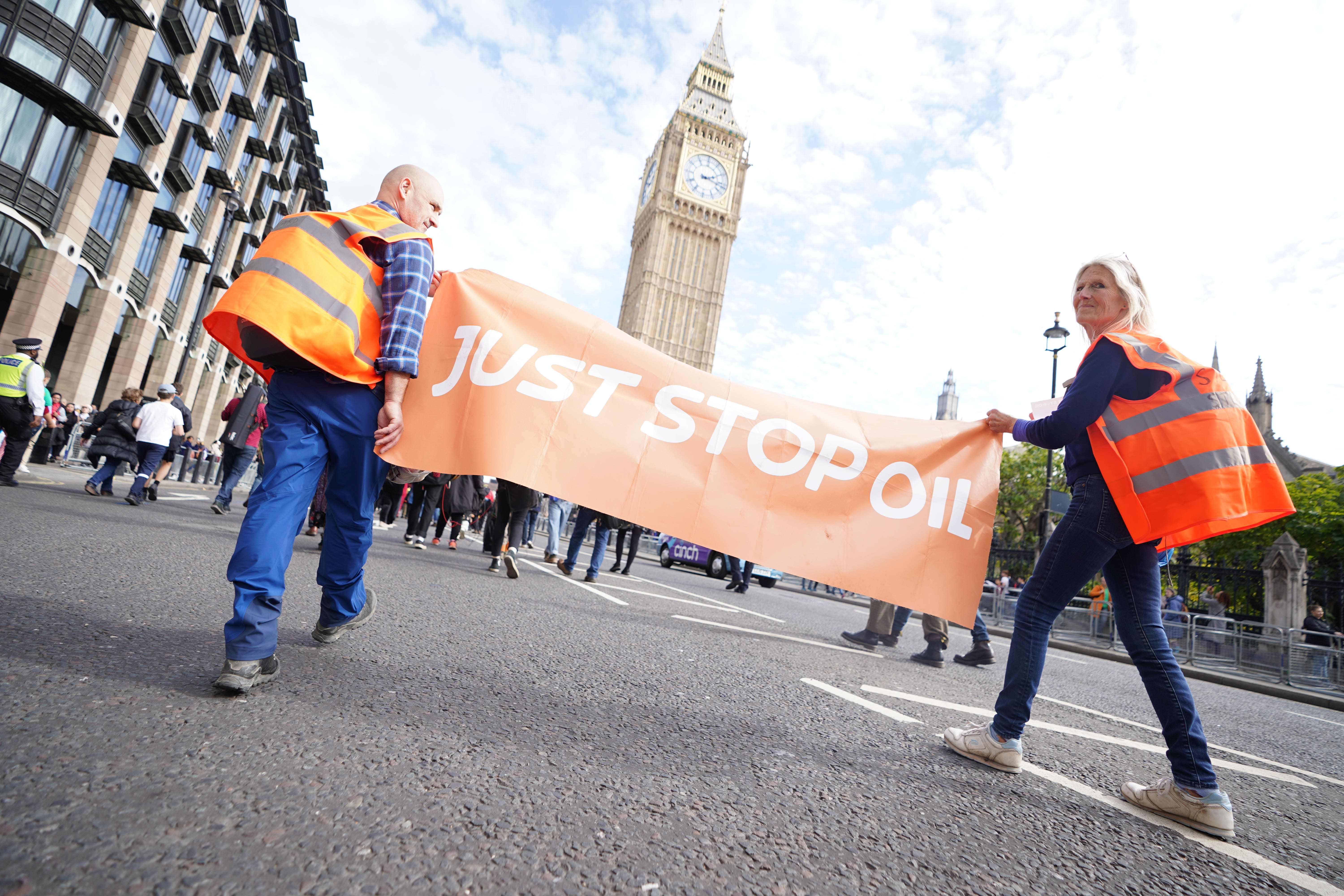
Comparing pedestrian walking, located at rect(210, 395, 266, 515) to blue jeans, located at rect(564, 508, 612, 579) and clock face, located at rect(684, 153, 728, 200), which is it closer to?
blue jeans, located at rect(564, 508, 612, 579)

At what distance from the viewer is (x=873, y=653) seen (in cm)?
577

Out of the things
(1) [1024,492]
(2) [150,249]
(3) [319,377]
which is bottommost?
(3) [319,377]

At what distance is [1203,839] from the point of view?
219cm

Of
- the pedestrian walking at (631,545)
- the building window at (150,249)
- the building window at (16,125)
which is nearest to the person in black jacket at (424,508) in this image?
the pedestrian walking at (631,545)

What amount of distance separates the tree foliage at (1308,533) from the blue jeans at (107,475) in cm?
3789

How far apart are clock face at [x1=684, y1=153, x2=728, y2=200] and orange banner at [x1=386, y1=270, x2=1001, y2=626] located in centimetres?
8095

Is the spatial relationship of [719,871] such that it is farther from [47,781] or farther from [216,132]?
[216,132]

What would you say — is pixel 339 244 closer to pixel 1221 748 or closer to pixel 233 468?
pixel 1221 748

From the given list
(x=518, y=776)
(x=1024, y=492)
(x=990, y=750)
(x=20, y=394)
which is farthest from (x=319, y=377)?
(x=1024, y=492)

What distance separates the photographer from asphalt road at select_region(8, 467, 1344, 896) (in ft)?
4.39

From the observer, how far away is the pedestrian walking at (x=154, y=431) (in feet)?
27.9

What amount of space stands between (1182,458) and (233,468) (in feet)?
32.7

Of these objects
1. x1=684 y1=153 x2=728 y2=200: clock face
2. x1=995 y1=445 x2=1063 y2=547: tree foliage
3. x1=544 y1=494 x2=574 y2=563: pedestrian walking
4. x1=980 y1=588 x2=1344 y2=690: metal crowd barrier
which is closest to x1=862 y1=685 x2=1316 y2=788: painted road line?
x1=980 y1=588 x2=1344 y2=690: metal crowd barrier

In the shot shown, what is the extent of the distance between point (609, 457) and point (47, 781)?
6.63 ft
